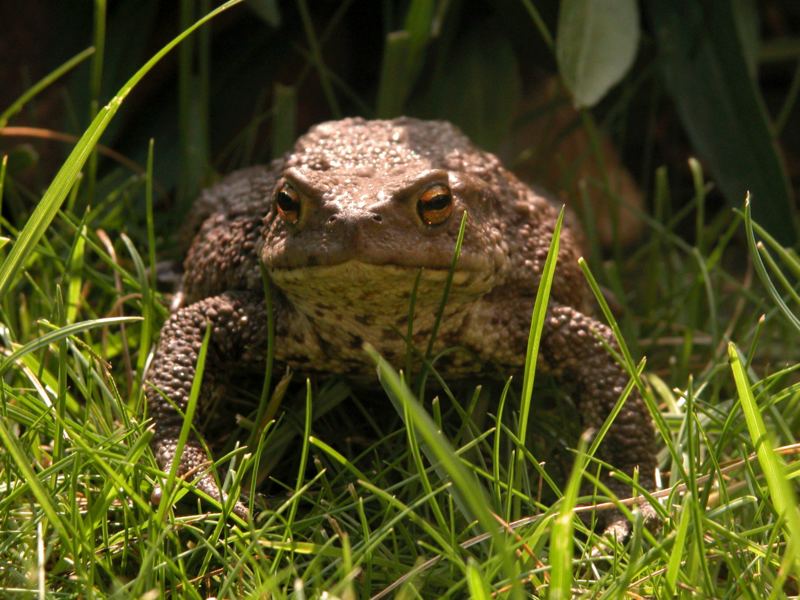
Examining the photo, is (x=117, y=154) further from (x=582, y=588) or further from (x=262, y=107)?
(x=582, y=588)

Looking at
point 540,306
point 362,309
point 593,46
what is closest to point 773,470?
point 540,306

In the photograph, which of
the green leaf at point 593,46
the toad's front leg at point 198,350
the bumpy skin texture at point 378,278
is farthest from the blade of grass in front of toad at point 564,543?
the green leaf at point 593,46

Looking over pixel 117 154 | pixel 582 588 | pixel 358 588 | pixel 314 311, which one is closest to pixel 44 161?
pixel 117 154

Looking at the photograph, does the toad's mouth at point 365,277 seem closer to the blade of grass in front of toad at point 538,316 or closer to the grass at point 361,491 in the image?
the grass at point 361,491

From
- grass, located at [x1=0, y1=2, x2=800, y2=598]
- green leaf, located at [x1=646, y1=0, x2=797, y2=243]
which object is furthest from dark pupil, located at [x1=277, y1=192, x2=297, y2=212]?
green leaf, located at [x1=646, y1=0, x2=797, y2=243]

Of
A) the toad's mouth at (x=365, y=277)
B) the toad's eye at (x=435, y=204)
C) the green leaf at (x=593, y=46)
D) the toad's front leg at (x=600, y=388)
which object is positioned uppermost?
the green leaf at (x=593, y=46)

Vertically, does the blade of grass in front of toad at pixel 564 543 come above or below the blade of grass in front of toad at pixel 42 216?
below

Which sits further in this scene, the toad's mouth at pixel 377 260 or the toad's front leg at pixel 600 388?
the toad's front leg at pixel 600 388
